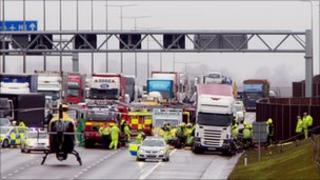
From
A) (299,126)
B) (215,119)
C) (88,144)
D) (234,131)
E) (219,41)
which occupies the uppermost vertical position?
(219,41)

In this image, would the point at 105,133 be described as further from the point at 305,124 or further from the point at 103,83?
the point at 103,83

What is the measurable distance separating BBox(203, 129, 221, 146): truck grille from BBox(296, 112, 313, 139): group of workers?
450cm

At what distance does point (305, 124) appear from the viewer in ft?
187

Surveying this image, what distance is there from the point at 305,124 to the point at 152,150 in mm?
9694

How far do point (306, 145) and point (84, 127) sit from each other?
13204mm

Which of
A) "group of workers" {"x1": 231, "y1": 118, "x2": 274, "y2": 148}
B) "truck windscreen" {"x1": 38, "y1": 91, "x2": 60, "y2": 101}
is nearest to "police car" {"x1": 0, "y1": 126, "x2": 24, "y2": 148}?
"group of workers" {"x1": 231, "y1": 118, "x2": 274, "y2": 148}

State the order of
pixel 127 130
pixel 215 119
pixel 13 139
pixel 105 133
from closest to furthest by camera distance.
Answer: pixel 13 139 < pixel 215 119 < pixel 105 133 < pixel 127 130

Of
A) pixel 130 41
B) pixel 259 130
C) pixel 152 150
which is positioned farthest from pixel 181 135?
pixel 130 41

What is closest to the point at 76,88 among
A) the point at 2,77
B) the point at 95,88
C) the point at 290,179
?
the point at 95,88

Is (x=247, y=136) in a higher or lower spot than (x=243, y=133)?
lower

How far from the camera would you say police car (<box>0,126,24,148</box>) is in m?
37.0

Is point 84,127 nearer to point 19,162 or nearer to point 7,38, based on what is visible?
point 19,162

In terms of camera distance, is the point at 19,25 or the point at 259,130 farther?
the point at 19,25

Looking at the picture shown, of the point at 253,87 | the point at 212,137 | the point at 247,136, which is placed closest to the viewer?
the point at 212,137
